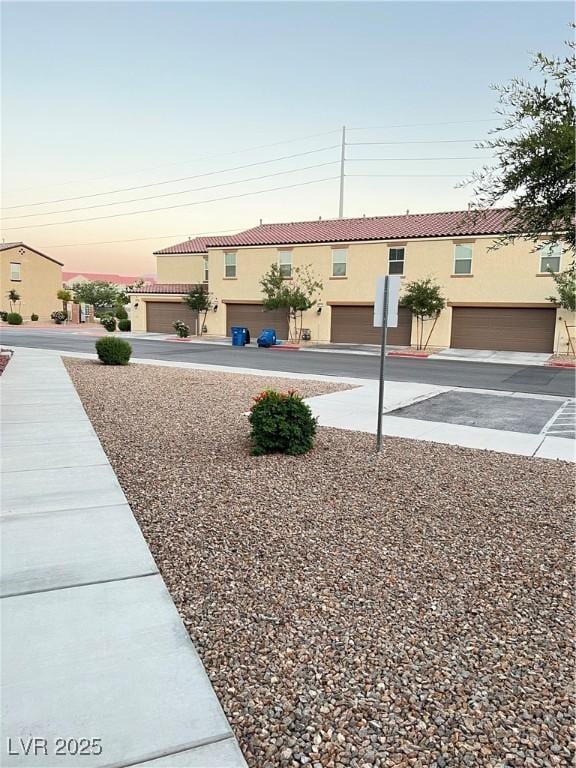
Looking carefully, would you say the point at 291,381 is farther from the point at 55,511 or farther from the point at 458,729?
the point at 458,729

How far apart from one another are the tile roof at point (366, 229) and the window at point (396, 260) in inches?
26.8

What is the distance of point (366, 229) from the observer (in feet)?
104

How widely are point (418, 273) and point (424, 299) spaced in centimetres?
258

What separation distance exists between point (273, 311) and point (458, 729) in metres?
31.6

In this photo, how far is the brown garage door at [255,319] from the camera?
110 ft

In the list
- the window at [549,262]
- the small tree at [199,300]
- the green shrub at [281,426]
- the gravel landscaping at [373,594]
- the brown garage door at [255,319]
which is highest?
the window at [549,262]

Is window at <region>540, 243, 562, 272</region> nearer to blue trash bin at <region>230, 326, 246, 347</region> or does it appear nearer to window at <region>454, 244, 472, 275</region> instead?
window at <region>454, 244, 472, 275</region>

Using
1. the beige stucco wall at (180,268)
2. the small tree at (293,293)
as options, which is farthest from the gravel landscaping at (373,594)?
the beige stucco wall at (180,268)

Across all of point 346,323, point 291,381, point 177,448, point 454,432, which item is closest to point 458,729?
point 177,448

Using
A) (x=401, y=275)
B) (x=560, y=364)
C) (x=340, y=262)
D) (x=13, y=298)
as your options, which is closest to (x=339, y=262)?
(x=340, y=262)

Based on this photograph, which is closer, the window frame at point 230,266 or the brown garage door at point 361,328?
the brown garage door at point 361,328

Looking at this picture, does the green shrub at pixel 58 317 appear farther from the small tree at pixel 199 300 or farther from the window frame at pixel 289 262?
the window frame at pixel 289 262

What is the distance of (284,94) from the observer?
1888 centimetres

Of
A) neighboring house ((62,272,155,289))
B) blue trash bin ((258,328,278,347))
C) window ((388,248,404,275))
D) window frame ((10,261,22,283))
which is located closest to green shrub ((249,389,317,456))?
blue trash bin ((258,328,278,347))
